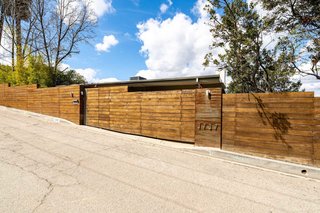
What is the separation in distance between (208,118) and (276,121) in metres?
1.91

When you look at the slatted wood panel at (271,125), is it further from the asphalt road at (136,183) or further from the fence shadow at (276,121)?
the asphalt road at (136,183)

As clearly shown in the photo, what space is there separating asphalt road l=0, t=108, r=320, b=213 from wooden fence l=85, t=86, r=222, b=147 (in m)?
1.02

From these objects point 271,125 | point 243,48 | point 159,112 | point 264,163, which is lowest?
point 264,163

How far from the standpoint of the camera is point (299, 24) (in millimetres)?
5387

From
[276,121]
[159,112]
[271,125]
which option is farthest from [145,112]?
[276,121]

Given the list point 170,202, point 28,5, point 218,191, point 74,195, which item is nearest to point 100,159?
point 74,195

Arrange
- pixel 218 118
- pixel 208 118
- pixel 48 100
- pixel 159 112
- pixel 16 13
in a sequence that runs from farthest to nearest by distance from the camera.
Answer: pixel 16 13
pixel 48 100
pixel 159 112
pixel 208 118
pixel 218 118

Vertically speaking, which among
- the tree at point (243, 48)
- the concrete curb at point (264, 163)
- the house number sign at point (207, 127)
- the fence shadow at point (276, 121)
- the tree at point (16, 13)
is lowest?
the concrete curb at point (264, 163)

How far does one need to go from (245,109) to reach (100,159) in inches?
173

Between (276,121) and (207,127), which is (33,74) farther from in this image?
(276,121)

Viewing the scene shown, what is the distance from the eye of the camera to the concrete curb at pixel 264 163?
171 inches

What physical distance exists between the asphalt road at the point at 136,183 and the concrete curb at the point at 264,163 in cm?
21

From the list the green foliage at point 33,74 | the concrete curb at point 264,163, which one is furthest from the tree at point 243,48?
the green foliage at point 33,74

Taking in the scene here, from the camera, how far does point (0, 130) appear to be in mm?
7918
